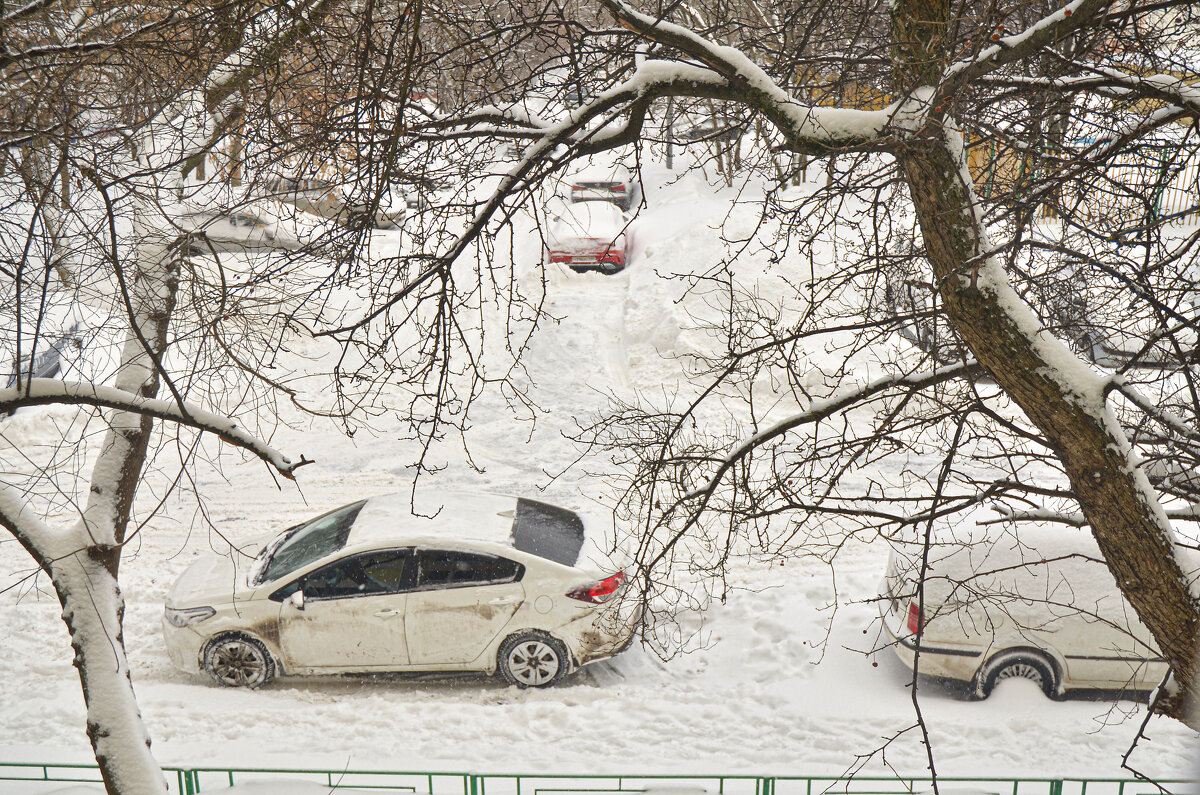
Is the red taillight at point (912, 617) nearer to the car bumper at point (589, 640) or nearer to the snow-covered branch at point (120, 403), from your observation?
the car bumper at point (589, 640)

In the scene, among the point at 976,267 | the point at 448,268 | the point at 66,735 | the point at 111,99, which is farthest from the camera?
the point at 66,735

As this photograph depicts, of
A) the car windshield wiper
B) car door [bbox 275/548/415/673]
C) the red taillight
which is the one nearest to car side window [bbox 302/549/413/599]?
car door [bbox 275/548/415/673]

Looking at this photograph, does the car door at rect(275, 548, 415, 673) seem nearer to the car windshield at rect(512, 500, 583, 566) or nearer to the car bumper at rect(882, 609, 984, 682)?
the car windshield at rect(512, 500, 583, 566)

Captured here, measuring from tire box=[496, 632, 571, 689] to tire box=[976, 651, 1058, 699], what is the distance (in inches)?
133

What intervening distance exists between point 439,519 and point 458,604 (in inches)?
35.0

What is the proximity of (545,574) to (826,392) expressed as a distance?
7090 millimetres

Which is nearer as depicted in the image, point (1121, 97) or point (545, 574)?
point (1121, 97)

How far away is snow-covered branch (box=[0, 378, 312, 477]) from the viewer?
4895 millimetres

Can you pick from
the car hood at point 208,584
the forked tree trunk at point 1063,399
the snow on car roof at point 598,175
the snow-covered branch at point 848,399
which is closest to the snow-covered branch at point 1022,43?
the forked tree trunk at point 1063,399

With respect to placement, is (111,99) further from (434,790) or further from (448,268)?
(434,790)

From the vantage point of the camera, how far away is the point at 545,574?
294 inches

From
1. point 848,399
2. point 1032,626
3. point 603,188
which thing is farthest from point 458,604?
Result: point 603,188

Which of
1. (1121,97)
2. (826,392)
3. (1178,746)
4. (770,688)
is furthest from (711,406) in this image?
(1121,97)

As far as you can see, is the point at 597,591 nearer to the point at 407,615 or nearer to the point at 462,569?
the point at 462,569
